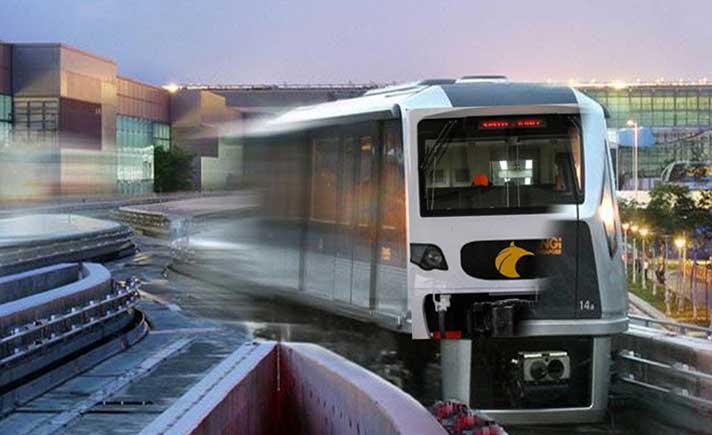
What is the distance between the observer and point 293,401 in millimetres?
9742

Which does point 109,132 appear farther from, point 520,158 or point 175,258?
point 520,158

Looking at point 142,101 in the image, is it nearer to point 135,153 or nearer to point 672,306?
point 135,153

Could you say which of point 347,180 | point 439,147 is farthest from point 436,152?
point 347,180

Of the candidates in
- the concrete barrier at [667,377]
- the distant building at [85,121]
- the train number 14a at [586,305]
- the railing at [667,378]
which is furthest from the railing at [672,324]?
the distant building at [85,121]

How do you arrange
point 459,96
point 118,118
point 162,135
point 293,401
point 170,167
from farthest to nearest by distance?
point 162,135 < point 170,167 < point 118,118 < point 459,96 < point 293,401

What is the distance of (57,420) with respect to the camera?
10.3 m

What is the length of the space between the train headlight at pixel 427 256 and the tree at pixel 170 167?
90.8 meters

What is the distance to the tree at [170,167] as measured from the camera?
10275 cm

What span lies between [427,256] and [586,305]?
184 cm

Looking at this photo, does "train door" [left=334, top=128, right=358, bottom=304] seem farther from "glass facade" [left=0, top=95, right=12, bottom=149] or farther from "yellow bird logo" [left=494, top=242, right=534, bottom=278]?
"glass facade" [left=0, top=95, right=12, bottom=149]

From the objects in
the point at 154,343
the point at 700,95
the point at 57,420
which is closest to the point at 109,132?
the point at 700,95

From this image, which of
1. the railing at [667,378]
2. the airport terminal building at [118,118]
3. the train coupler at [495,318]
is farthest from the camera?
the airport terminal building at [118,118]

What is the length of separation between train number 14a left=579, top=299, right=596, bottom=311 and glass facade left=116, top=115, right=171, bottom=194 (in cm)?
8092

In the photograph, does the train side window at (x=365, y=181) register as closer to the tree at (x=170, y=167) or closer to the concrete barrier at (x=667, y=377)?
the concrete barrier at (x=667, y=377)
